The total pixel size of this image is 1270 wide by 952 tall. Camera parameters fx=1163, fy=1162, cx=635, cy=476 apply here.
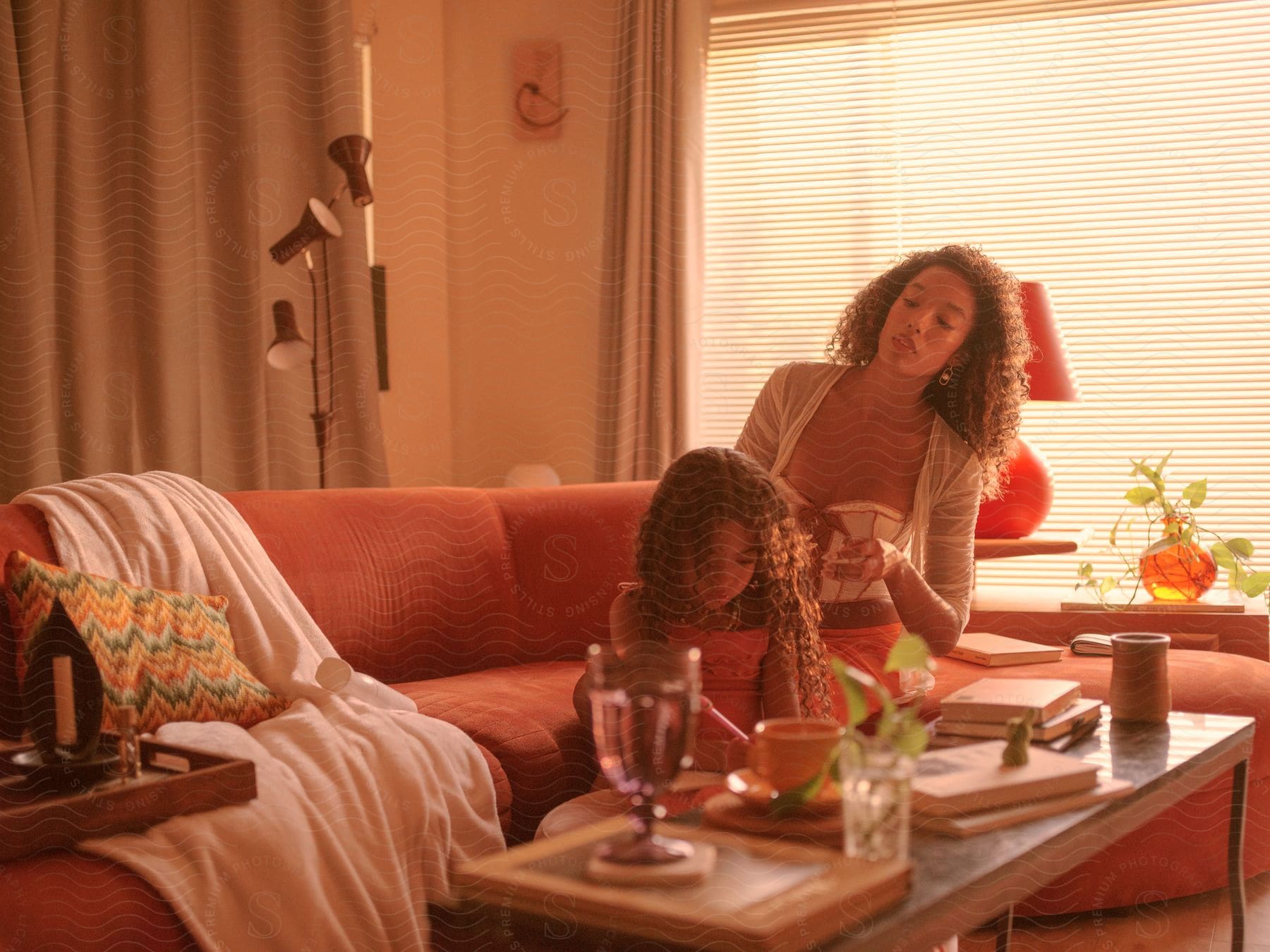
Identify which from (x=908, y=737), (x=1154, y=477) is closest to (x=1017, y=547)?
(x=1154, y=477)

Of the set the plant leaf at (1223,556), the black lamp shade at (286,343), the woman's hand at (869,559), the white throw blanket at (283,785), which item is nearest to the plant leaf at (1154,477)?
the plant leaf at (1223,556)

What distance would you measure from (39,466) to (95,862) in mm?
1005

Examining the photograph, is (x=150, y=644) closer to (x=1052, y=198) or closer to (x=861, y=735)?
(x=861, y=735)

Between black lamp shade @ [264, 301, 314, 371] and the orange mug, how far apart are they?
4.37 feet

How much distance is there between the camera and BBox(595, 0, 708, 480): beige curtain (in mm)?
2469

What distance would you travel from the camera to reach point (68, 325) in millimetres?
1760

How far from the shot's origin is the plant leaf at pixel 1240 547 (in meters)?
1.71

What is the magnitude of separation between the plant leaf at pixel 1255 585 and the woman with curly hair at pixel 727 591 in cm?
86

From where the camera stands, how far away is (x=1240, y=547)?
1722 mm

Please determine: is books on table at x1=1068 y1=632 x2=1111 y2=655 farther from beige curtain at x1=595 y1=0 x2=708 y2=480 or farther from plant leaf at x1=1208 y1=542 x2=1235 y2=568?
beige curtain at x1=595 y1=0 x2=708 y2=480

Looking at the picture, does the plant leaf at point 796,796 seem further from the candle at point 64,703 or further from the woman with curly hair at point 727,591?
the candle at point 64,703

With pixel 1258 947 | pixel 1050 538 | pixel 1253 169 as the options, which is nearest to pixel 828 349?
pixel 1050 538

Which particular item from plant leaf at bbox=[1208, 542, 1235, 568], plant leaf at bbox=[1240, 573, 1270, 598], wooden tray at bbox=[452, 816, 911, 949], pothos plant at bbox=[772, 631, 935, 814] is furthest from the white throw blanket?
plant leaf at bbox=[1208, 542, 1235, 568]

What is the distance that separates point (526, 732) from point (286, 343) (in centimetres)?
83
